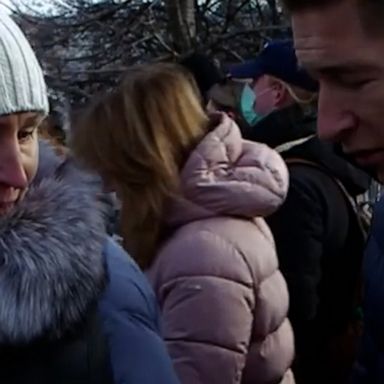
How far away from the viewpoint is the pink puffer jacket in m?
3.16

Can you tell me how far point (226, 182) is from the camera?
3.31 metres

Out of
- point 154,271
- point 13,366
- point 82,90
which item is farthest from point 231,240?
point 82,90

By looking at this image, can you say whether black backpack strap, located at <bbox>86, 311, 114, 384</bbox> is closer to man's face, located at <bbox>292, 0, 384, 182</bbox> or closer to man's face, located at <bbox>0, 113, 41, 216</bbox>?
man's face, located at <bbox>0, 113, 41, 216</bbox>

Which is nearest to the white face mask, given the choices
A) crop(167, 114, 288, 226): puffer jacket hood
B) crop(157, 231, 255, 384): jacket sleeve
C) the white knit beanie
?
crop(167, 114, 288, 226): puffer jacket hood

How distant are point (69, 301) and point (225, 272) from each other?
116 centimetres

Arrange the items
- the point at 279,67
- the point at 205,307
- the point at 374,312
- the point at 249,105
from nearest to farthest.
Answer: the point at 374,312
the point at 205,307
the point at 279,67
the point at 249,105

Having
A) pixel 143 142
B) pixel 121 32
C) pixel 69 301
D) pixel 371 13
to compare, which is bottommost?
pixel 121 32

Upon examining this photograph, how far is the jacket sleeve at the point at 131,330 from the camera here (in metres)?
2.10

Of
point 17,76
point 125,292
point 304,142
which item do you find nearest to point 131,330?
point 125,292

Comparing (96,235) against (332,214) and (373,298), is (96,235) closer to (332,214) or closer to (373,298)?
(373,298)

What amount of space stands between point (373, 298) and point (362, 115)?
0.89m

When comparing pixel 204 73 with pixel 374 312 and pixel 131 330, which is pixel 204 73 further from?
pixel 131 330

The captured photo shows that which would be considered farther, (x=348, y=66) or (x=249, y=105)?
(x=249, y=105)

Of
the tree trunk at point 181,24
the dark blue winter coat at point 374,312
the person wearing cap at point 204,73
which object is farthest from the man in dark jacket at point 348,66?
the tree trunk at point 181,24
